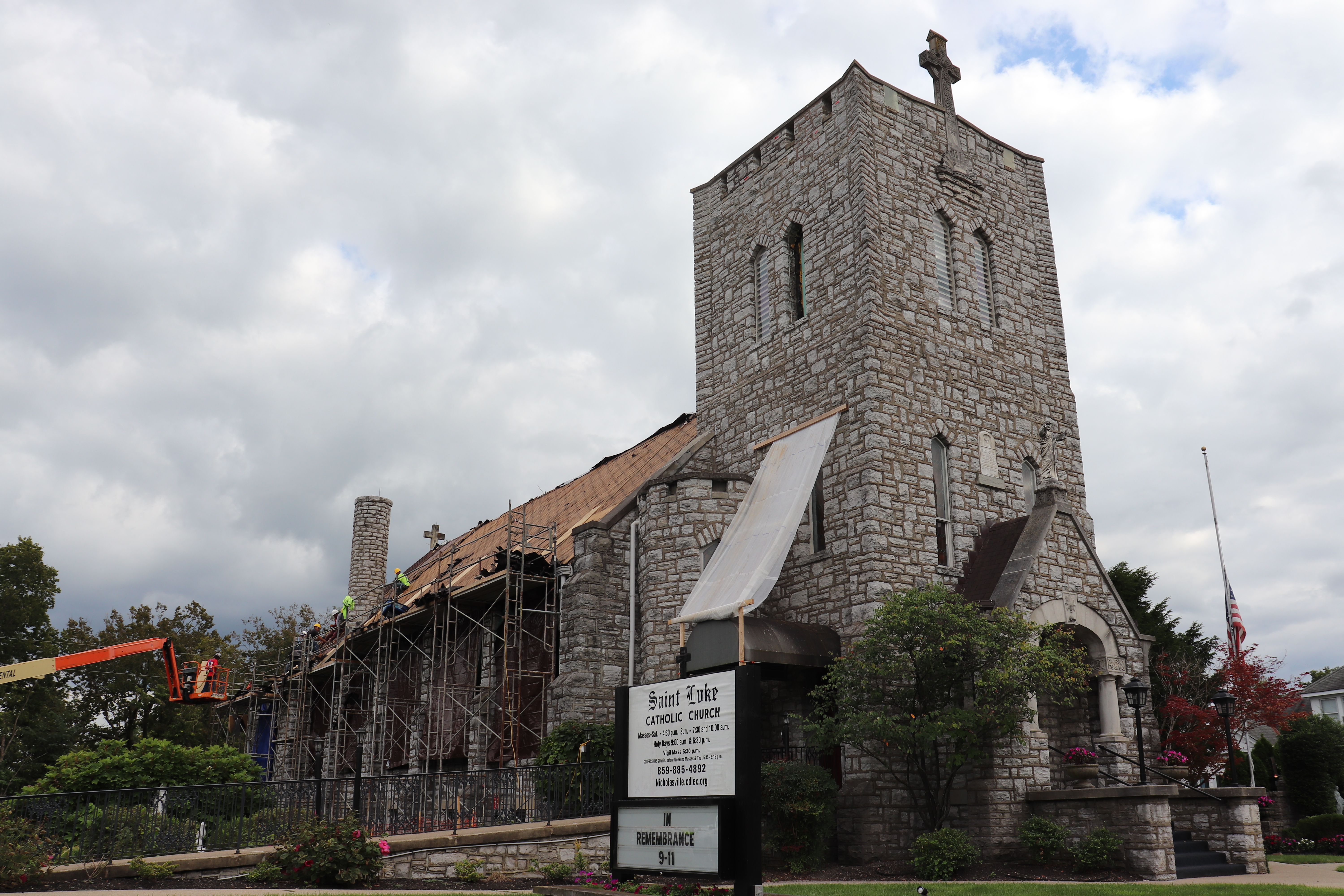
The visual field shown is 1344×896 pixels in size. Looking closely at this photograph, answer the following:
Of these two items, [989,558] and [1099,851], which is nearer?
[1099,851]

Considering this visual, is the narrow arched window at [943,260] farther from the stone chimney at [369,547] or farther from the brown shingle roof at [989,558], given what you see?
the stone chimney at [369,547]

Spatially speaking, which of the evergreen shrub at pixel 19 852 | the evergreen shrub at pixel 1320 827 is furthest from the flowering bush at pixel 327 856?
the evergreen shrub at pixel 1320 827

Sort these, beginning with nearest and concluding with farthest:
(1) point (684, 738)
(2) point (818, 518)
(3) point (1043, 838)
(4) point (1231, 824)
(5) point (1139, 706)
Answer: (1) point (684, 738) < (3) point (1043, 838) < (4) point (1231, 824) < (5) point (1139, 706) < (2) point (818, 518)

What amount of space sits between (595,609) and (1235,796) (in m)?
11.0

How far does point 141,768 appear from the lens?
2039 cm

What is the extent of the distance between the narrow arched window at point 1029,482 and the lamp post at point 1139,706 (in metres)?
4.27

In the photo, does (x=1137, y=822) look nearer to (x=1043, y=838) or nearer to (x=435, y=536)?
(x=1043, y=838)

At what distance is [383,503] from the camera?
38.3 meters

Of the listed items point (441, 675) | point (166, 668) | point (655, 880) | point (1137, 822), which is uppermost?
point (166, 668)

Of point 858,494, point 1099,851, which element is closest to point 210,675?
point 858,494

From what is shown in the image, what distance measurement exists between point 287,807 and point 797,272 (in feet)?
45.9

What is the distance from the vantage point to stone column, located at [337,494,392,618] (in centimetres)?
3669

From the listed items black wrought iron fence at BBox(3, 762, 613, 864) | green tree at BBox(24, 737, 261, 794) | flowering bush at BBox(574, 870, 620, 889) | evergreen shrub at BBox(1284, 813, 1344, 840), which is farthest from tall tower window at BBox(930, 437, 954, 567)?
green tree at BBox(24, 737, 261, 794)

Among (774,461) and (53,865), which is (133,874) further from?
(774,461)
